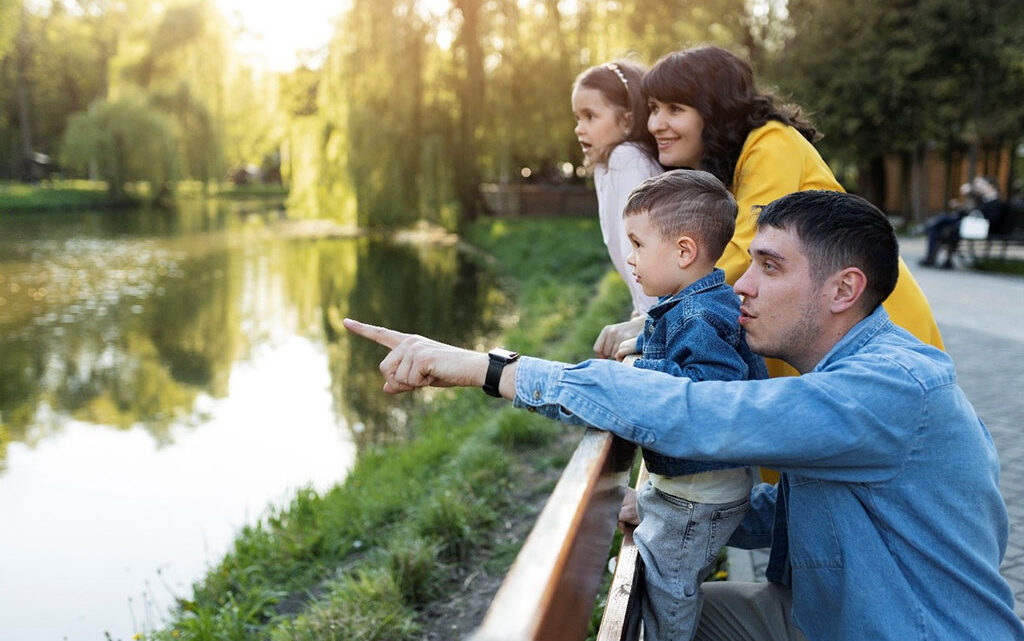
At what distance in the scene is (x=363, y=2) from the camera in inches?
797

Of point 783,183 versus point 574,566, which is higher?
point 783,183

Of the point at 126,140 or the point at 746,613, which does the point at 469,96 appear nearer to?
the point at 126,140

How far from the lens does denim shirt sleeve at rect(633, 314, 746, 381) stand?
6.03 ft

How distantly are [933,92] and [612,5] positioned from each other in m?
7.69

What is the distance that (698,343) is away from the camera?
186 cm

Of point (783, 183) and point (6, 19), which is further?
point (6, 19)

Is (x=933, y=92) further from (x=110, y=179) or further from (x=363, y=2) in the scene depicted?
(x=110, y=179)

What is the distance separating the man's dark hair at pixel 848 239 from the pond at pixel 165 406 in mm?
4198

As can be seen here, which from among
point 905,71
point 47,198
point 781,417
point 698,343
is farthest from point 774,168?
point 47,198

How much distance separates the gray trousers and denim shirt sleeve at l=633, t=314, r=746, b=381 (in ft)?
1.97

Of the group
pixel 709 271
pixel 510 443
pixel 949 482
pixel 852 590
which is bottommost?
pixel 510 443

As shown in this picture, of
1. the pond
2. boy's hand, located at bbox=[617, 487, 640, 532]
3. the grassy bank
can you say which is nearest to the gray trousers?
boy's hand, located at bbox=[617, 487, 640, 532]

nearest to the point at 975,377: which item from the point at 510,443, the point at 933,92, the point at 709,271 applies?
the point at 510,443

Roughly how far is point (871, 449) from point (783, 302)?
Answer: 34 cm
